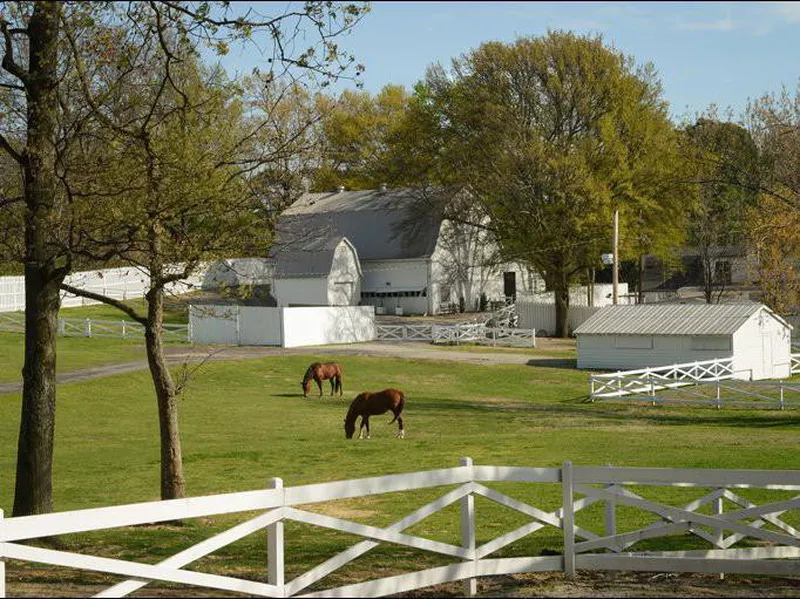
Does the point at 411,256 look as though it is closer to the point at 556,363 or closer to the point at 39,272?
the point at 556,363

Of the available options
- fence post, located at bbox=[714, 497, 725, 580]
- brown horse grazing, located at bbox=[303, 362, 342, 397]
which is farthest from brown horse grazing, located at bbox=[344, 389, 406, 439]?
fence post, located at bbox=[714, 497, 725, 580]

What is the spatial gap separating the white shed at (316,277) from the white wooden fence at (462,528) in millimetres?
57466

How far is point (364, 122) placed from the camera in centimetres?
9544

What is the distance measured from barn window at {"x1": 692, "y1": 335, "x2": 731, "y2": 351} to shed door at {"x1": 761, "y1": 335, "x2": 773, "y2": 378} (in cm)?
255

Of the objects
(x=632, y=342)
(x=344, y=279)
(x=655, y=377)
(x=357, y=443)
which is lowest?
(x=357, y=443)

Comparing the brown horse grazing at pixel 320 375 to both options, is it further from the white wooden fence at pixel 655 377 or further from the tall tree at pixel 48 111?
the tall tree at pixel 48 111

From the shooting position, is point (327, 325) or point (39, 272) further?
point (327, 325)

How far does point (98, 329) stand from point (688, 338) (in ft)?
89.7

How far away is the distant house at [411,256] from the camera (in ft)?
245

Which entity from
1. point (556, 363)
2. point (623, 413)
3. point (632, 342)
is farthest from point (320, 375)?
point (632, 342)

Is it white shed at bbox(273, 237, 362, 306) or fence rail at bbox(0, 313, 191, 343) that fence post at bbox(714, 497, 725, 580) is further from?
white shed at bbox(273, 237, 362, 306)

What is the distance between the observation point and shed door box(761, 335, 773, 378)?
5234 cm

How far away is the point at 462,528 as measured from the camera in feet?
39.8

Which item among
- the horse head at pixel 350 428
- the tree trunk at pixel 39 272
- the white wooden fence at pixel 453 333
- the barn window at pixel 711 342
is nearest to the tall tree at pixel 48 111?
the tree trunk at pixel 39 272
